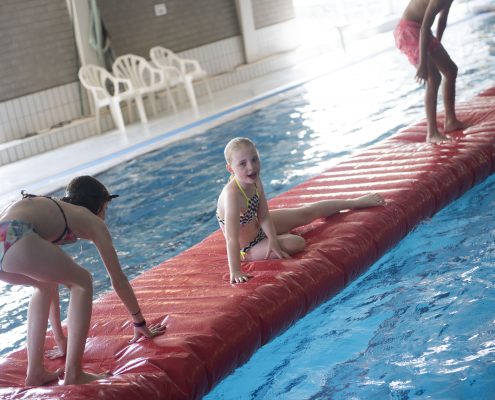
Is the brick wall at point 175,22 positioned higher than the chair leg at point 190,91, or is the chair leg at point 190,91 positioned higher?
the brick wall at point 175,22

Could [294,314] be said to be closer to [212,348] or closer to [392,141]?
[212,348]

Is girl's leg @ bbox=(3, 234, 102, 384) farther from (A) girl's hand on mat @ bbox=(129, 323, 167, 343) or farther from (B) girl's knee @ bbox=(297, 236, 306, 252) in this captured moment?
(B) girl's knee @ bbox=(297, 236, 306, 252)

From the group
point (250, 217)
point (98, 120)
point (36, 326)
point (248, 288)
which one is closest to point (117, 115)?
point (98, 120)

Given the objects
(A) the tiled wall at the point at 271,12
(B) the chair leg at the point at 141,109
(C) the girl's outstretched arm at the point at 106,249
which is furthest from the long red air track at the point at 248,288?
(A) the tiled wall at the point at 271,12

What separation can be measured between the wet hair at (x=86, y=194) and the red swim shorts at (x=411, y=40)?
3611mm

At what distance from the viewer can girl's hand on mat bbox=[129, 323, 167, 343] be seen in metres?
3.23

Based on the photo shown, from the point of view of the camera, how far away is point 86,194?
3105 mm

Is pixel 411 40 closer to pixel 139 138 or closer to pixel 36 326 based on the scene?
pixel 36 326

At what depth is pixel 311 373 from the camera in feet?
11.2

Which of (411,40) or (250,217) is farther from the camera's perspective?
(411,40)

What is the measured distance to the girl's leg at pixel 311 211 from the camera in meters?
4.32

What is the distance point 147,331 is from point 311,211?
1503 millimetres

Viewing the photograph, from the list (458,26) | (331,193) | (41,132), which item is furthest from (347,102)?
(458,26)

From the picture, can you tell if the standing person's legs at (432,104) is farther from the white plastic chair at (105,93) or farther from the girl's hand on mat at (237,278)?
the white plastic chair at (105,93)
